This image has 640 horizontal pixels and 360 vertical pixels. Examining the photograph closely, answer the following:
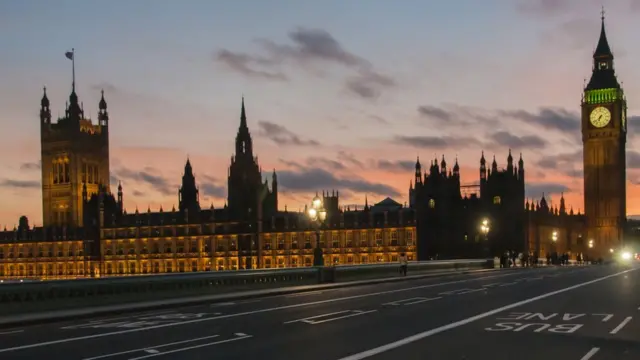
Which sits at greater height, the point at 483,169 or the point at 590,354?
the point at 483,169

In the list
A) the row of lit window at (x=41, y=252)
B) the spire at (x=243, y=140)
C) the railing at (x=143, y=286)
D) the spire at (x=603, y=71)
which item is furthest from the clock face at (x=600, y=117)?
the railing at (x=143, y=286)

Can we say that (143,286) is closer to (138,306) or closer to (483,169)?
(138,306)

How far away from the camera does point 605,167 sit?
609 ft

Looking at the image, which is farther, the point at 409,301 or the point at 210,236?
the point at 210,236

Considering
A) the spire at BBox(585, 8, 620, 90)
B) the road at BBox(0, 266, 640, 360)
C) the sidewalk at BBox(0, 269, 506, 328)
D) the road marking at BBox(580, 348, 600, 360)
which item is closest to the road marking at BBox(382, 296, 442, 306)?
the road at BBox(0, 266, 640, 360)

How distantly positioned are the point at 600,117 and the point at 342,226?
7185cm

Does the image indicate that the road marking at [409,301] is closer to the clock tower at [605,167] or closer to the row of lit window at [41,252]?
the row of lit window at [41,252]

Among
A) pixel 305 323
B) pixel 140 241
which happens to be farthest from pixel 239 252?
pixel 305 323

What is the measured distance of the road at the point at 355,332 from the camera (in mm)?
14961

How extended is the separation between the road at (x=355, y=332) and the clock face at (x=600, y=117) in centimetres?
16768

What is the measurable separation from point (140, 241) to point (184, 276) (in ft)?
475

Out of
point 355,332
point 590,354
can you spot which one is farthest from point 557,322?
point 590,354

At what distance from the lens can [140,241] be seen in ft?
568

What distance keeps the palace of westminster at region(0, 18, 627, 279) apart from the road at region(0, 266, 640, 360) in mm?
105248
